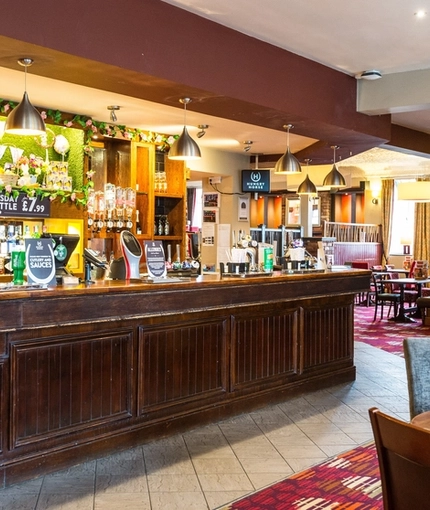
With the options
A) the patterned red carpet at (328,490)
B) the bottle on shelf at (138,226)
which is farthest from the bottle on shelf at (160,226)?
the patterned red carpet at (328,490)

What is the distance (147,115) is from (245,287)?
3.21 meters

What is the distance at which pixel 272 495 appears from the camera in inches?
142

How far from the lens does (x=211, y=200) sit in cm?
1123

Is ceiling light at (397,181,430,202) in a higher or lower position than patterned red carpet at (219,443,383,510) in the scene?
higher

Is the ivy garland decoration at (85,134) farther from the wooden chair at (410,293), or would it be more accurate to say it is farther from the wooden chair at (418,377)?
the wooden chair at (410,293)

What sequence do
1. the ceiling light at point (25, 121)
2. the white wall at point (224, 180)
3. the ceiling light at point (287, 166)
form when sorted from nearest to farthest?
the ceiling light at point (25, 121) → the ceiling light at point (287, 166) → the white wall at point (224, 180)

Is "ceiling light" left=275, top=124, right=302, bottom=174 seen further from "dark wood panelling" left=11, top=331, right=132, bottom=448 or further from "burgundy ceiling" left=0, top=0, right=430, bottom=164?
"dark wood panelling" left=11, top=331, right=132, bottom=448

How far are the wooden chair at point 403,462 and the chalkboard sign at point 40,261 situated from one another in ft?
9.19

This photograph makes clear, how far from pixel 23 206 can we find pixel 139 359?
336 centimetres

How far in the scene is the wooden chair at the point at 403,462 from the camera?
61.0 inches

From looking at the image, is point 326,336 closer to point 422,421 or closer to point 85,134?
point 85,134

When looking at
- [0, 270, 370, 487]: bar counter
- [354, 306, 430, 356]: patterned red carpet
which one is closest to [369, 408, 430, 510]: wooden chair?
[0, 270, 370, 487]: bar counter

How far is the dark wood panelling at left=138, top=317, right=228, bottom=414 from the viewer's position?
4.44m

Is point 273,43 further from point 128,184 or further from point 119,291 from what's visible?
point 128,184
